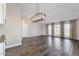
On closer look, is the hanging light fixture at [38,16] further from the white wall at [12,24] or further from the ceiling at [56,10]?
the white wall at [12,24]

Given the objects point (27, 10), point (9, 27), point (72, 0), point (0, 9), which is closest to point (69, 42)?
point (72, 0)

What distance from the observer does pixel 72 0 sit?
7.45 ft

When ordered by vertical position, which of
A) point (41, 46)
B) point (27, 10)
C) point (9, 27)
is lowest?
point (41, 46)

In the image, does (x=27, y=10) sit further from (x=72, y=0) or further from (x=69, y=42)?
(x=69, y=42)

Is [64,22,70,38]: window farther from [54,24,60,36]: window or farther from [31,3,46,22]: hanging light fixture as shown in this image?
[31,3,46,22]: hanging light fixture

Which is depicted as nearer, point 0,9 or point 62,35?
point 0,9

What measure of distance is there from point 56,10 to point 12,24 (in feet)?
2.77

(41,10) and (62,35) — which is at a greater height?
(41,10)

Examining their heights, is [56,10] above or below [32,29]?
above

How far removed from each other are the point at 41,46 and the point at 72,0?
1.01m

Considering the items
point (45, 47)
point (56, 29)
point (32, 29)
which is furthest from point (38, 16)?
point (45, 47)

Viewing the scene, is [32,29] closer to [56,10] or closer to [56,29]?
[56,29]

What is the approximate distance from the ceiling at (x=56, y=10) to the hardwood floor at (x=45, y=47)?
0.43 meters

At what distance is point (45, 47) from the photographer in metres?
2.38
